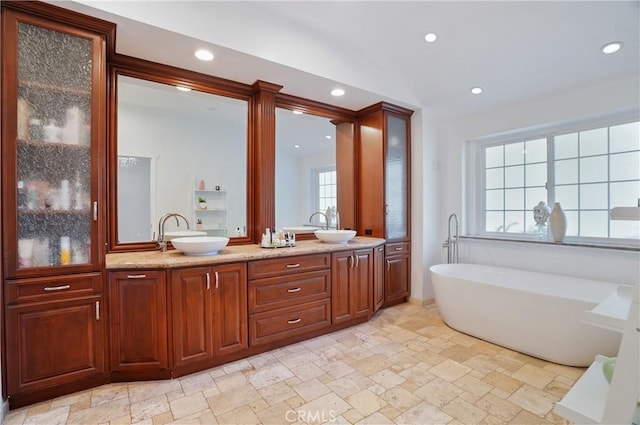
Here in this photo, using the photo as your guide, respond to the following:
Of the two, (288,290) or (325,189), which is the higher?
(325,189)

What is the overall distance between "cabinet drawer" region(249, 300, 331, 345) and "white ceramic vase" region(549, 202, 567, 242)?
8.40 feet

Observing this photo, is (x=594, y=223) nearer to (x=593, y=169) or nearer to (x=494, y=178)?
(x=593, y=169)

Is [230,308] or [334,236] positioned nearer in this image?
[230,308]

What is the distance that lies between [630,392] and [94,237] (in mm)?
2812

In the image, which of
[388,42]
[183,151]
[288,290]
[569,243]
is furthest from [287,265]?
[569,243]

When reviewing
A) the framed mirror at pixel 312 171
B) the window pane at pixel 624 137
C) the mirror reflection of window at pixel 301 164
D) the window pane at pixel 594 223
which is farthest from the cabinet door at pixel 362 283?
the window pane at pixel 624 137

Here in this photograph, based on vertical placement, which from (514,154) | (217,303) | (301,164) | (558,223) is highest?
(514,154)

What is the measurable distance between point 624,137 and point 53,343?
5164 mm

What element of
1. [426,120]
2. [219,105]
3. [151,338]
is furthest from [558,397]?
[219,105]

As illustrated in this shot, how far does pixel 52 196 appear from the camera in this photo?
6.58ft

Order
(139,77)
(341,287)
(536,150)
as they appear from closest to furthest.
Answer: (139,77), (341,287), (536,150)

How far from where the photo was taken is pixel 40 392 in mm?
2002

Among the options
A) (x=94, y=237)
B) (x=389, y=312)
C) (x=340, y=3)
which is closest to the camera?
(x=94, y=237)

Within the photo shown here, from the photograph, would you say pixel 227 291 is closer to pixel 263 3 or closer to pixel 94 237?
pixel 94 237
